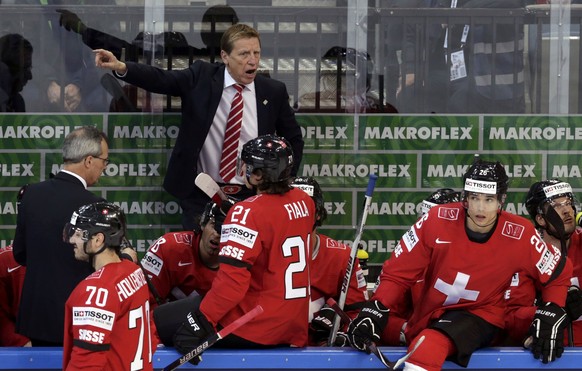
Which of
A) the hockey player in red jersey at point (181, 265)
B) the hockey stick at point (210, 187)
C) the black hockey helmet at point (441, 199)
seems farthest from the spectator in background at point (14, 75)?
the black hockey helmet at point (441, 199)

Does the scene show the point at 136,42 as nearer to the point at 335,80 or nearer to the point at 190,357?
the point at 335,80

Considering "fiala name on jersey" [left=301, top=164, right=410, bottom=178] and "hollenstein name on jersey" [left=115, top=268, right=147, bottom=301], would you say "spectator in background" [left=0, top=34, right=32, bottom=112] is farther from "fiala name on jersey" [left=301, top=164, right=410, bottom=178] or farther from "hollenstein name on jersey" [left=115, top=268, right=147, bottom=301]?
"hollenstein name on jersey" [left=115, top=268, right=147, bottom=301]

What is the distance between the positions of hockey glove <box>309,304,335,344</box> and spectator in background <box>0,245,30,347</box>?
124 cm

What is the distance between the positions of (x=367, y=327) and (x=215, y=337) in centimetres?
57

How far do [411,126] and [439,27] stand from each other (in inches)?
21.7

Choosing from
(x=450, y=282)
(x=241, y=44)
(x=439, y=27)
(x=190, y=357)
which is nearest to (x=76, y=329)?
(x=190, y=357)

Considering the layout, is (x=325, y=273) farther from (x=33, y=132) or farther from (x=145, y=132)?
(x=33, y=132)

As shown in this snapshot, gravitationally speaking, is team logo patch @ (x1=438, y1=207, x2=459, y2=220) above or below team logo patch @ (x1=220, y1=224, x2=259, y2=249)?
above

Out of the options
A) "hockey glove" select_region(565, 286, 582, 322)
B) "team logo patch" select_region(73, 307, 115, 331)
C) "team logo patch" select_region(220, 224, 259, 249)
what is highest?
"team logo patch" select_region(220, 224, 259, 249)

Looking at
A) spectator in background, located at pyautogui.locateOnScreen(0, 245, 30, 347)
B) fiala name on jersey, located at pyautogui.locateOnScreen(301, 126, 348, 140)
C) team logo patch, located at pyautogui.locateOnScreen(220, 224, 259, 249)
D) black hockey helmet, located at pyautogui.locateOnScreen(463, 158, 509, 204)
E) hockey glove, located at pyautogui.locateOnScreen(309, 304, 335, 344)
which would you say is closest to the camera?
team logo patch, located at pyautogui.locateOnScreen(220, 224, 259, 249)

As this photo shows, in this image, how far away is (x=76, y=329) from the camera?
3938mm

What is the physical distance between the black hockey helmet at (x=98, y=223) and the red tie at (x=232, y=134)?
5.14 ft

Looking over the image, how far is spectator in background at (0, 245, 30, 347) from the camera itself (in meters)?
5.19

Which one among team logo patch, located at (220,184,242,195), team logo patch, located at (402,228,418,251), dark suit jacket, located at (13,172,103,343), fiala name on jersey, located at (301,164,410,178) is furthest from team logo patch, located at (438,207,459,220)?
fiala name on jersey, located at (301,164,410,178)
